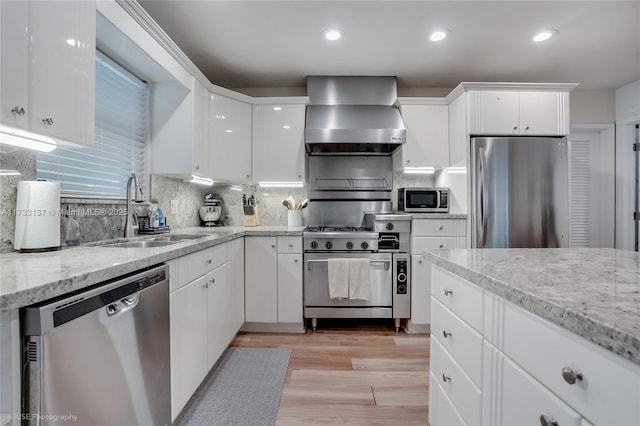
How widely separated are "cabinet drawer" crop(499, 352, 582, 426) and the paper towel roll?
1.81m

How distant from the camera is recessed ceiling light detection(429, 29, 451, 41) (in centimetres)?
237

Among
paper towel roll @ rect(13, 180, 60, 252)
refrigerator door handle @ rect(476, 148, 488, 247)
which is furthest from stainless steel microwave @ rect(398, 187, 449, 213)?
paper towel roll @ rect(13, 180, 60, 252)

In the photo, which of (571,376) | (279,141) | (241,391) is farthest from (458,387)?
(279,141)

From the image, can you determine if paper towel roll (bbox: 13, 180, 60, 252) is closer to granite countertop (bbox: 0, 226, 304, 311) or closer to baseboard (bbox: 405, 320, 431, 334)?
granite countertop (bbox: 0, 226, 304, 311)

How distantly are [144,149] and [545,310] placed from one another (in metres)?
2.66

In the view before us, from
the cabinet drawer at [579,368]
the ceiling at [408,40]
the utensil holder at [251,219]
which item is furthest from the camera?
the utensil holder at [251,219]

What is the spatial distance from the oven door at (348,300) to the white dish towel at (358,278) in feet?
0.22

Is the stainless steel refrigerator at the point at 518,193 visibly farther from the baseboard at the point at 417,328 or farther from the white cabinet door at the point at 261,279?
the white cabinet door at the point at 261,279

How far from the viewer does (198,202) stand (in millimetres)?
3197

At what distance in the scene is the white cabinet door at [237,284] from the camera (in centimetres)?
243

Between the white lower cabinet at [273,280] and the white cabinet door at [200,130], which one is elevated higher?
the white cabinet door at [200,130]

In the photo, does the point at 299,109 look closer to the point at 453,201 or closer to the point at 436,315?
the point at 453,201

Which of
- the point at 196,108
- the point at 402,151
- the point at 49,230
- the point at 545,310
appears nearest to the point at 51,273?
the point at 49,230

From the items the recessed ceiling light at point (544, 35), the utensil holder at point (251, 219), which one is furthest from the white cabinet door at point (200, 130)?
the recessed ceiling light at point (544, 35)
